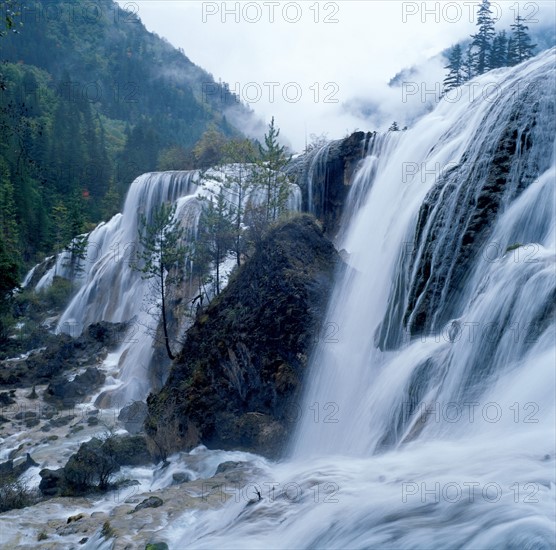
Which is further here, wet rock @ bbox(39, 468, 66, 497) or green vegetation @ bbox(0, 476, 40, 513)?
wet rock @ bbox(39, 468, 66, 497)

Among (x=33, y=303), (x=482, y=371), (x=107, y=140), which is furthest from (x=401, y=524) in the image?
(x=107, y=140)

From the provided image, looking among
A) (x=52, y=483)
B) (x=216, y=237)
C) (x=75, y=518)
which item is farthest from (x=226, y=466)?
(x=216, y=237)

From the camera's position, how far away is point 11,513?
11141mm

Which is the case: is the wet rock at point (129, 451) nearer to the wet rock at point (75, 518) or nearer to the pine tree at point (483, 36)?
the wet rock at point (75, 518)

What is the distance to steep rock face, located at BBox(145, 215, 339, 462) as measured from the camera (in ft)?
44.5

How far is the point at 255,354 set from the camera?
1419cm

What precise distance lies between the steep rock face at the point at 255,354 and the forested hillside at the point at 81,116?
651 cm

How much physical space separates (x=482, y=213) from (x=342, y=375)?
480 centimetres

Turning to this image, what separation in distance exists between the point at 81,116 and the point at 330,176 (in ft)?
184

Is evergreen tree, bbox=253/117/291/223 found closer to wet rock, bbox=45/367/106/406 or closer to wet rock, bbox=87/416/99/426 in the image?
wet rock, bbox=87/416/99/426

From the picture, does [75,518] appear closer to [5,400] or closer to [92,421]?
[92,421]

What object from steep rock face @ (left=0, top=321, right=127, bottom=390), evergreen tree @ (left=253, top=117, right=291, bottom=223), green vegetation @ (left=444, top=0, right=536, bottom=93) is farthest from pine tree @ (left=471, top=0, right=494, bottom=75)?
steep rock face @ (left=0, top=321, right=127, bottom=390)

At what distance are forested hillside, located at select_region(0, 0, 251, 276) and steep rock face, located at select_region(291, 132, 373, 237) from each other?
6709 millimetres

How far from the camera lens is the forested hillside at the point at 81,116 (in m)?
45.3
